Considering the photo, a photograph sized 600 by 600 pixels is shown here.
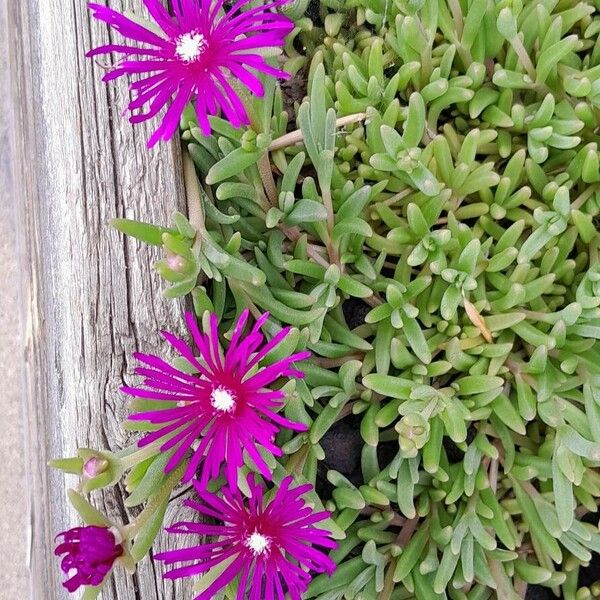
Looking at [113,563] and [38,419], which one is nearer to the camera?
[113,563]

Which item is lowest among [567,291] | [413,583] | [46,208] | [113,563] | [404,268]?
[413,583]

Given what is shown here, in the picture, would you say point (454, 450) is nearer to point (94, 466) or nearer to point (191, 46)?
point (94, 466)

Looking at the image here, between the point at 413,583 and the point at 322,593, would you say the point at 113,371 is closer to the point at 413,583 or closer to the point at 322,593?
the point at 322,593

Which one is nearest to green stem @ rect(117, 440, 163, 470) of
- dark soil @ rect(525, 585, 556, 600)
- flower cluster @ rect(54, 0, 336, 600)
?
flower cluster @ rect(54, 0, 336, 600)

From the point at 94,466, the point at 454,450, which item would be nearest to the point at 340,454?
the point at 454,450

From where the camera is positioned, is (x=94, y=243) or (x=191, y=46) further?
(x=94, y=243)

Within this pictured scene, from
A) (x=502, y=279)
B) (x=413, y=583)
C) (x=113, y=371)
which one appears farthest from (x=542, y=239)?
(x=113, y=371)
